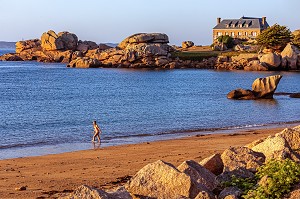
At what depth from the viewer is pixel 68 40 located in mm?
145250

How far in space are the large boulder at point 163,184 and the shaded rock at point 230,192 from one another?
0.33m

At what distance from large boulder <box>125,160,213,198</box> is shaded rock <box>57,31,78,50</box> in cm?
13729

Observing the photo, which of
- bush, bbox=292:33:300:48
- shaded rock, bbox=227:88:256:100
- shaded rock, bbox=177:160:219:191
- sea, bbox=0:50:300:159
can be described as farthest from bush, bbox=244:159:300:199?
bush, bbox=292:33:300:48

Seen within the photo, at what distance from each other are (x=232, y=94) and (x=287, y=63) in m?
51.1

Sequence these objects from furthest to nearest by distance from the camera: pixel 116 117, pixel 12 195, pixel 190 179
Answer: pixel 116 117, pixel 12 195, pixel 190 179

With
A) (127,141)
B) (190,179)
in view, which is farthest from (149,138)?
(190,179)

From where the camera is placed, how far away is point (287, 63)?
343ft

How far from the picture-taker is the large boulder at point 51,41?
468ft

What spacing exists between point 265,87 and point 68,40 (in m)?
96.6

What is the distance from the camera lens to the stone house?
156250 millimetres

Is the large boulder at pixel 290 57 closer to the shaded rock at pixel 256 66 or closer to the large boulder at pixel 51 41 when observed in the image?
the shaded rock at pixel 256 66

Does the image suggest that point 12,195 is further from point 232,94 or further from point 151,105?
point 232,94

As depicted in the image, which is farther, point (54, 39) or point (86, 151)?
point (54, 39)

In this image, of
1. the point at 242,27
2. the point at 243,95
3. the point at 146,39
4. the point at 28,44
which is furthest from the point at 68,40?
the point at 243,95
